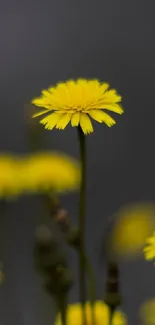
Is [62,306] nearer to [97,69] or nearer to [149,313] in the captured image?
[149,313]

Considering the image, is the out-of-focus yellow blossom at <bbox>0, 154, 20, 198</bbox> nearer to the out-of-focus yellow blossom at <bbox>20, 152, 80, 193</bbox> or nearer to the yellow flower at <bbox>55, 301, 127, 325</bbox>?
the out-of-focus yellow blossom at <bbox>20, 152, 80, 193</bbox>

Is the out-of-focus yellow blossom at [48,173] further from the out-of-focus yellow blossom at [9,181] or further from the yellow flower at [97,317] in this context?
the yellow flower at [97,317]

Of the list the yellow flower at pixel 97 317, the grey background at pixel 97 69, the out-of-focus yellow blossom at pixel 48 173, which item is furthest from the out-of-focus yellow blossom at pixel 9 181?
the grey background at pixel 97 69

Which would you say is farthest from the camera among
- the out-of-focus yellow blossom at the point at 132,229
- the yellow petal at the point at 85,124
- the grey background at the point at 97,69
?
the grey background at the point at 97,69

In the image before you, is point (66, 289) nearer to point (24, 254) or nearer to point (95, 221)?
point (24, 254)

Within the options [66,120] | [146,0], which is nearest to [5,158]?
[66,120]

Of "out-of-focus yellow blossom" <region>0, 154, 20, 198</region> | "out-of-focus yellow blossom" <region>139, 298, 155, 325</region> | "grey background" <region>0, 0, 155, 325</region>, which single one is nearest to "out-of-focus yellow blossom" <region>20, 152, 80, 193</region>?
"out-of-focus yellow blossom" <region>0, 154, 20, 198</region>
